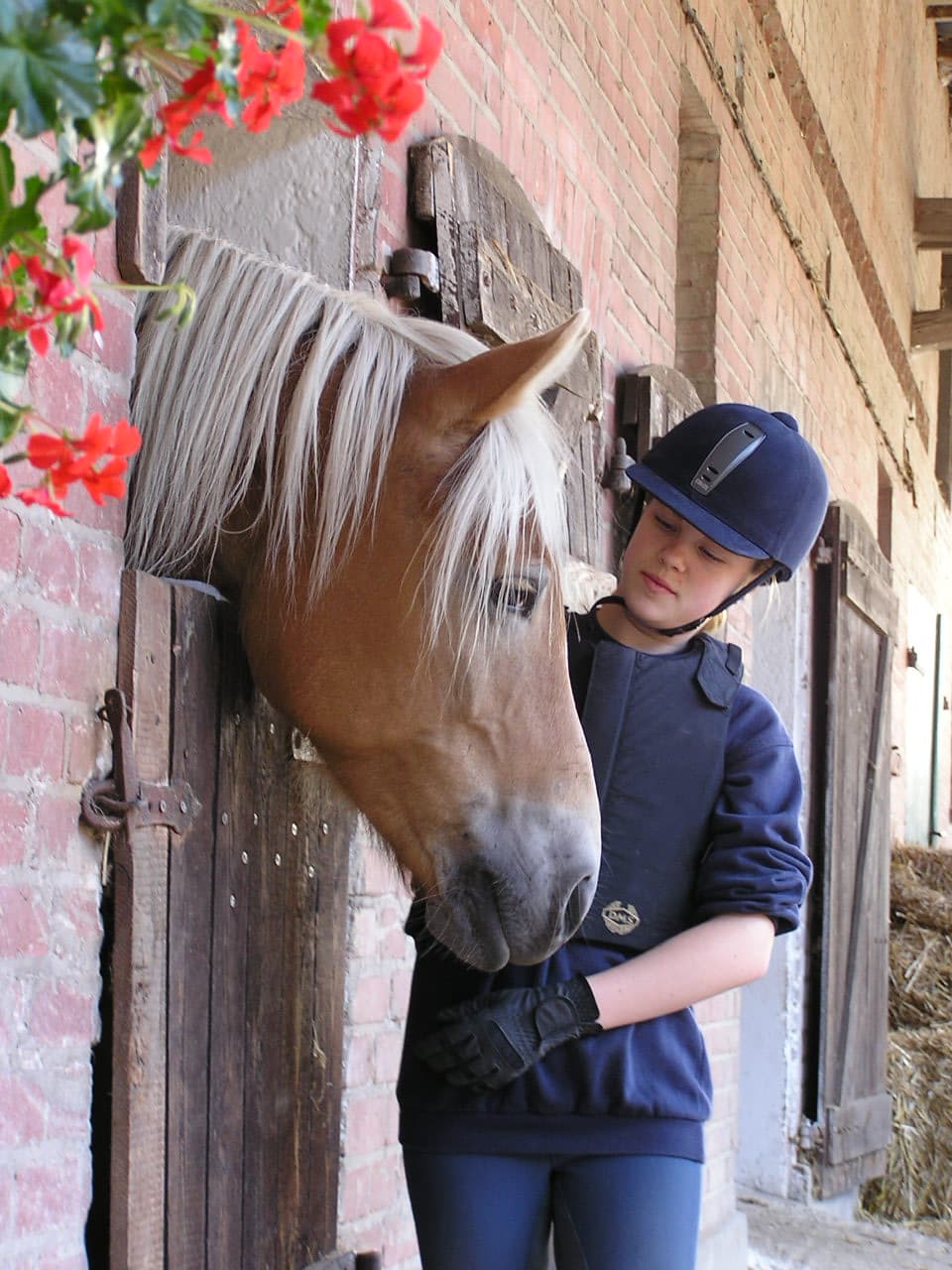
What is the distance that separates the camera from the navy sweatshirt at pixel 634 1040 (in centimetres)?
152

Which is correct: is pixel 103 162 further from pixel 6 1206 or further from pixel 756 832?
pixel 756 832

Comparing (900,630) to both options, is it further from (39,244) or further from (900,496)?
(39,244)

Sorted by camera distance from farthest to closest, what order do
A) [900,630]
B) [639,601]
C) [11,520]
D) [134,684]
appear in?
1. [900,630]
2. [639,601]
3. [134,684]
4. [11,520]

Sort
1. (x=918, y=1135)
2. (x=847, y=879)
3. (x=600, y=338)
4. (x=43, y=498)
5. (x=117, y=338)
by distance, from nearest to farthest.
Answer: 1. (x=43, y=498)
2. (x=117, y=338)
3. (x=600, y=338)
4. (x=847, y=879)
5. (x=918, y=1135)

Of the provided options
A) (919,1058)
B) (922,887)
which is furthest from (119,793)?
(922,887)

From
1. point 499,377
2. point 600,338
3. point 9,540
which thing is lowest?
point 9,540

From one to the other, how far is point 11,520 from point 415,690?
1.51ft

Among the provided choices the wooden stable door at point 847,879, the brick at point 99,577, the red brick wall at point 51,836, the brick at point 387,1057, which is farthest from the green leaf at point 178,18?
the wooden stable door at point 847,879

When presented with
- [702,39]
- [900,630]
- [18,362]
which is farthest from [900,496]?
[18,362]

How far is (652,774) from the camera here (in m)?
1.69

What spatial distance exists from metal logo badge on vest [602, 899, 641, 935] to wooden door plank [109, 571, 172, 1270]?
0.51 m

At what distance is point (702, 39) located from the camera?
4.19 m

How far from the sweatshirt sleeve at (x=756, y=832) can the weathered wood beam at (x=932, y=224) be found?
9.58 m

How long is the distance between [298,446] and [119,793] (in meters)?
0.44
